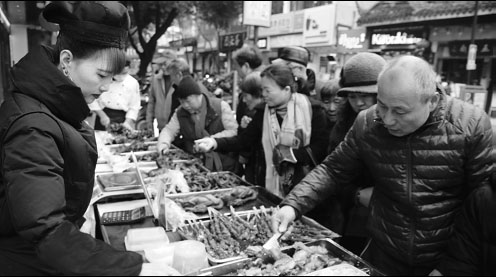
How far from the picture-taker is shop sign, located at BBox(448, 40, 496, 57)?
9.15m

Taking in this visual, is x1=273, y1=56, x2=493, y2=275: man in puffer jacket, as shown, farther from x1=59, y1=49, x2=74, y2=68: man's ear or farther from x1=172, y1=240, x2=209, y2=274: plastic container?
x1=59, y1=49, x2=74, y2=68: man's ear

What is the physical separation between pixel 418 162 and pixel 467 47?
10.2 metres

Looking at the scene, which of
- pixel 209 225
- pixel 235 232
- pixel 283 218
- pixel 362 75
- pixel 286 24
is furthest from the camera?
pixel 286 24

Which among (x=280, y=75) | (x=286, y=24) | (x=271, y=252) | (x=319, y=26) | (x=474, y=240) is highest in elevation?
(x=286, y=24)

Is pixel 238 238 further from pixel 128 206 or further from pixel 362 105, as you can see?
pixel 362 105

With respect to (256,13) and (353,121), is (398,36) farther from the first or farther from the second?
(353,121)

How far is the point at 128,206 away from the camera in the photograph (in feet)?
8.92

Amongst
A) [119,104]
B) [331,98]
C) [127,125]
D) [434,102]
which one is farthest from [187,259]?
[119,104]

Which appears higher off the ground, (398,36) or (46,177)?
(398,36)

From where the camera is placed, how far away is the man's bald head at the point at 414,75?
171cm

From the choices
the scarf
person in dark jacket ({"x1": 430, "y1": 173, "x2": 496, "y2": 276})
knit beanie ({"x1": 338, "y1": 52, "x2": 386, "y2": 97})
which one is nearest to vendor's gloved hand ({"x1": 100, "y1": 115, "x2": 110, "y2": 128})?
the scarf

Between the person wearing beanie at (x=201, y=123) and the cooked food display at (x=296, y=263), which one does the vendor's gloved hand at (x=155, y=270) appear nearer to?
the cooked food display at (x=296, y=263)

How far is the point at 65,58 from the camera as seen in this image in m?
1.40

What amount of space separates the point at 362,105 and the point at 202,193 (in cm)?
141
